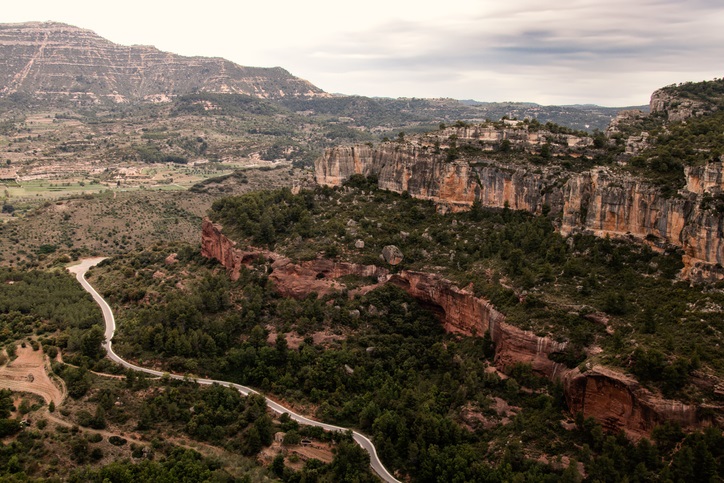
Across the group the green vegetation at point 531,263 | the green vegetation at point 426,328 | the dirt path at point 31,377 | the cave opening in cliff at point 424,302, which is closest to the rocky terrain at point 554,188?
the green vegetation at point 531,263

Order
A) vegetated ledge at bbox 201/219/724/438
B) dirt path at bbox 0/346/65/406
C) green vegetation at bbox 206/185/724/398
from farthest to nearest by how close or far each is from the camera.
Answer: dirt path at bbox 0/346/65/406, green vegetation at bbox 206/185/724/398, vegetated ledge at bbox 201/219/724/438

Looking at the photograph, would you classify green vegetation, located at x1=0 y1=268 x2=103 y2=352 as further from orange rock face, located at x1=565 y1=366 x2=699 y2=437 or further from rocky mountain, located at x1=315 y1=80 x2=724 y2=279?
orange rock face, located at x1=565 y1=366 x2=699 y2=437

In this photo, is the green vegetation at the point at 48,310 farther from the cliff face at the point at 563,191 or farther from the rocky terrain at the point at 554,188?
the rocky terrain at the point at 554,188

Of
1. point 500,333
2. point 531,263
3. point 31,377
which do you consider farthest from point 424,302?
point 31,377

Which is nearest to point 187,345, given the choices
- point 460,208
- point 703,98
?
point 460,208

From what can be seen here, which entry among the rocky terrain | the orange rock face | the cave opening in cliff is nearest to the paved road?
the orange rock face

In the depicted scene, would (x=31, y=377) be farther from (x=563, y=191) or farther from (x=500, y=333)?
(x=563, y=191)
